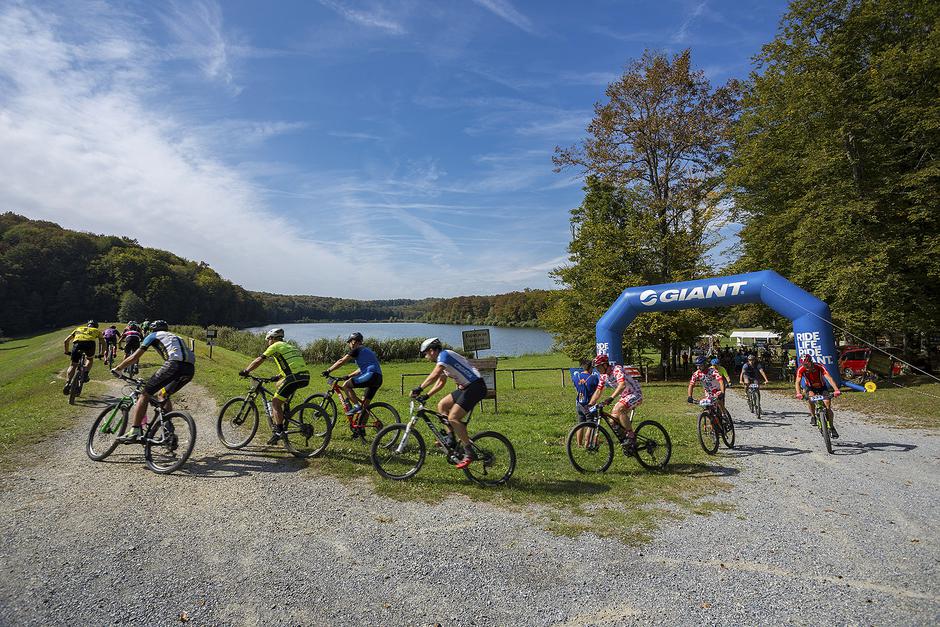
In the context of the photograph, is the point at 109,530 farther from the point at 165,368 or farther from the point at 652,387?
the point at 652,387

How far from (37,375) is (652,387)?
24.5 metres

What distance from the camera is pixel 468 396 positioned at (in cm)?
637

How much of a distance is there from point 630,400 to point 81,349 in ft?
43.7

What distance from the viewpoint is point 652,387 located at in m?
21.7

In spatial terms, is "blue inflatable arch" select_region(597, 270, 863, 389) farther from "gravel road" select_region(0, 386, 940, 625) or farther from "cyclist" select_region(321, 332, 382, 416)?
"cyclist" select_region(321, 332, 382, 416)

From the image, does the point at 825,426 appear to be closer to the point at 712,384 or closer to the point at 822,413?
the point at 822,413

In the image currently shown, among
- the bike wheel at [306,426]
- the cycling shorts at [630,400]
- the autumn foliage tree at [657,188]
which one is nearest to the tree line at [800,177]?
the autumn foliage tree at [657,188]

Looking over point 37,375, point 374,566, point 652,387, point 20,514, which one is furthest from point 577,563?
point 37,375

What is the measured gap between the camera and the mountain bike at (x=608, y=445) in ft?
24.4

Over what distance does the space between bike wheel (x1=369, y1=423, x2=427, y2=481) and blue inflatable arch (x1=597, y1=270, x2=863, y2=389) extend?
13154 millimetres

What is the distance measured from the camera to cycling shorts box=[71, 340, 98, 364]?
11867mm

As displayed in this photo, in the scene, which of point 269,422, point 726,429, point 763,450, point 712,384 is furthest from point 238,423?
point 763,450

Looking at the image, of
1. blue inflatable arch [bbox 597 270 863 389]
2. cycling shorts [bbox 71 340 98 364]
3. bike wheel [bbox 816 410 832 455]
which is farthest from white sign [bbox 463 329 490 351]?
cycling shorts [bbox 71 340 98 364]

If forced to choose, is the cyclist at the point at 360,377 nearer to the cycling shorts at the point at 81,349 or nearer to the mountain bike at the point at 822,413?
the cycling shorts at the point at 81,349
